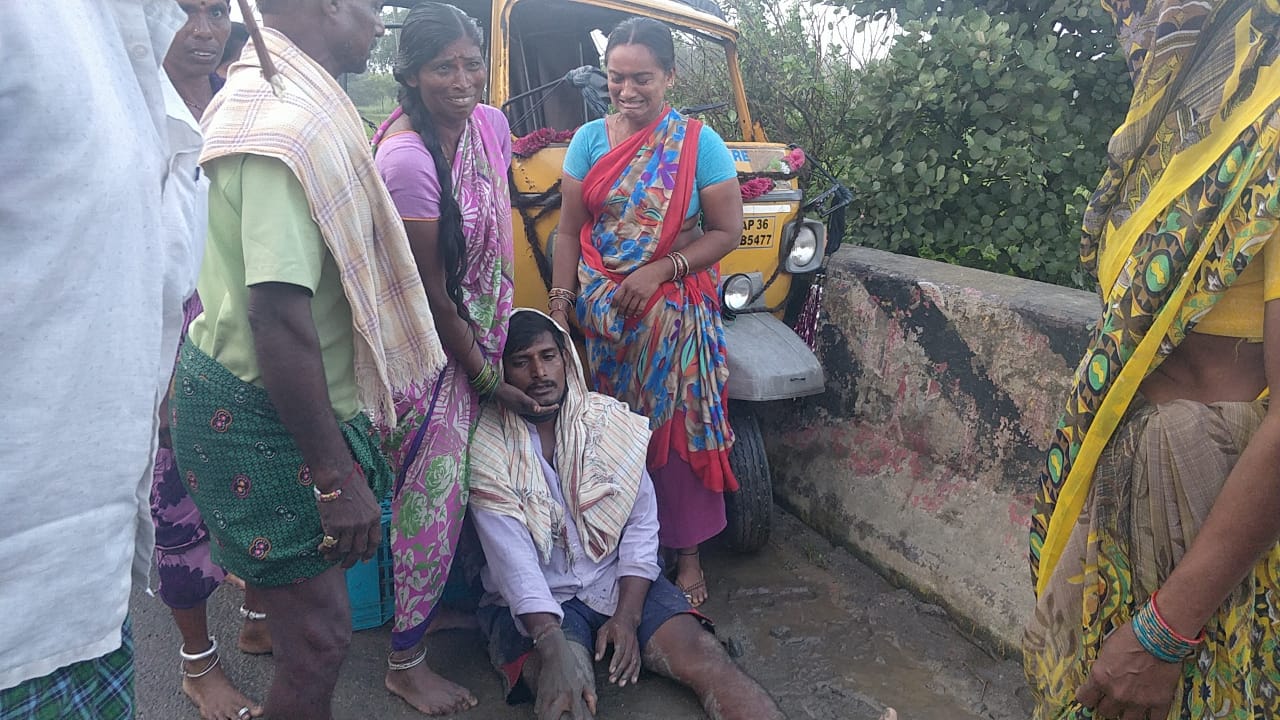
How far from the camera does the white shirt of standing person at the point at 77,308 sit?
0.82 m

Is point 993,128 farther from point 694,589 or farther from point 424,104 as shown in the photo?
point 424,104

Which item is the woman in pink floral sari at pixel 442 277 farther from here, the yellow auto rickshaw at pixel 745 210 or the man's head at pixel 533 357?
the yellow auto rickshaw at pixel 745 210

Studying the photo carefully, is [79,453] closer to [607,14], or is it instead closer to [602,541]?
[602,541]

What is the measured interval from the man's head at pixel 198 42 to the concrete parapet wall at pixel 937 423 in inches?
89.3

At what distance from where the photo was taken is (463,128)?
2.25 m

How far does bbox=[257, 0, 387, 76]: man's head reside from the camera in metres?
1.60

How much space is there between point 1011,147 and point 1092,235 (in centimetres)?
235

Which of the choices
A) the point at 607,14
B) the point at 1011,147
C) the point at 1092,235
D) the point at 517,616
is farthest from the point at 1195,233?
the point at 607,14

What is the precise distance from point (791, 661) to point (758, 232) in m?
1.53

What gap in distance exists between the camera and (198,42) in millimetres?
2504

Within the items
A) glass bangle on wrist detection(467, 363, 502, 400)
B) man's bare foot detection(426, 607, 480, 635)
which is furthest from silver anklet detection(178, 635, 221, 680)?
glass bangle on wrist detection(467, 363, 502, 400)

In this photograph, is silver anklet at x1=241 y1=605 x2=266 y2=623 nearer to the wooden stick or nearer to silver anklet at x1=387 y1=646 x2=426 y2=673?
silver anklet at x1=387 y1=646 x2=426 y2=673

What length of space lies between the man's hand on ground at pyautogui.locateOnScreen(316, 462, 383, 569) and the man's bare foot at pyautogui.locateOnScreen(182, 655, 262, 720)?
103 cm

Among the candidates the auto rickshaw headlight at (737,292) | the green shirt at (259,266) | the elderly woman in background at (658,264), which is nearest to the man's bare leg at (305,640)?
the green shirt at (259,266)
